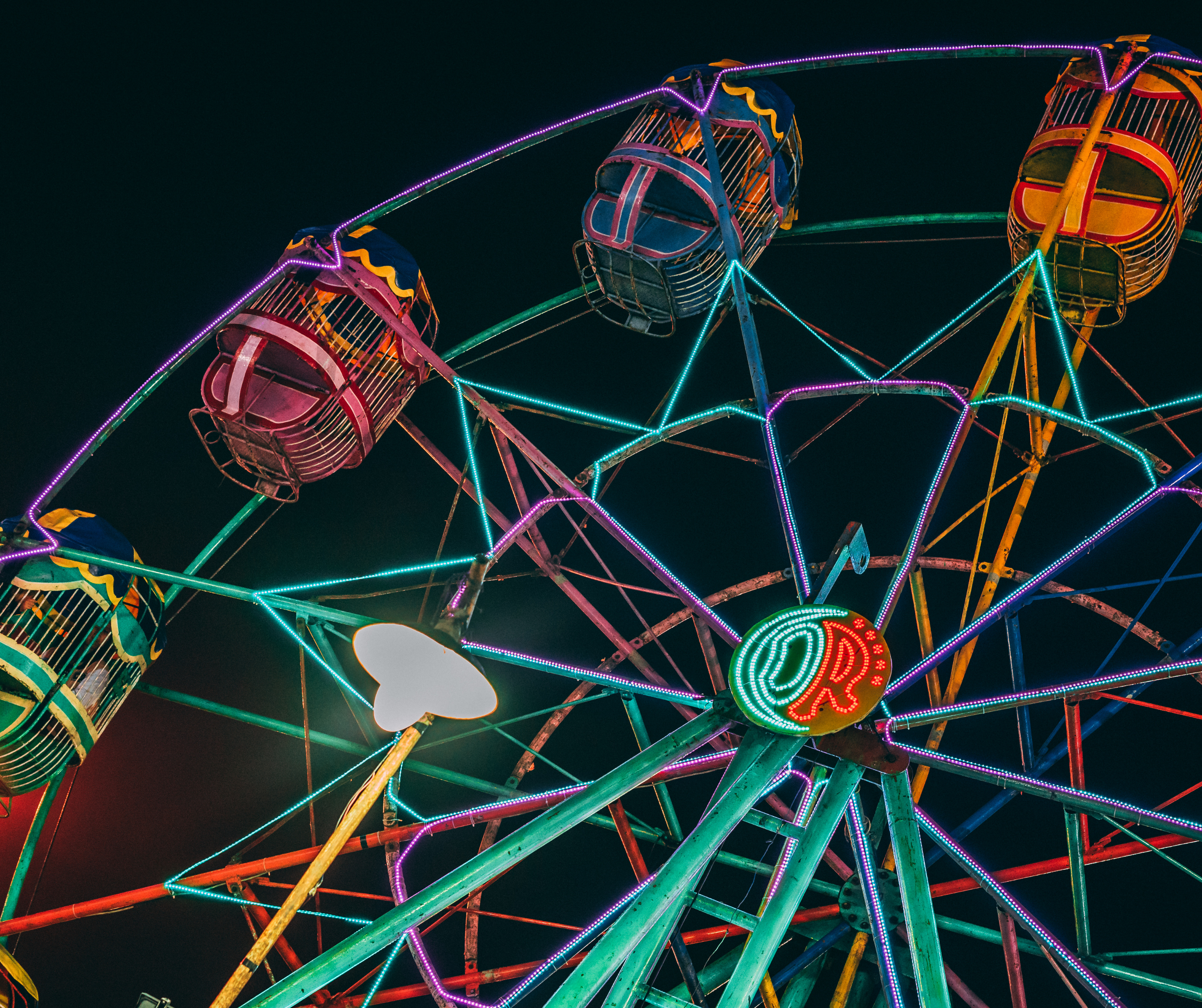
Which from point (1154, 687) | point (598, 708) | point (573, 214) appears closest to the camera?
point (1154, 687)

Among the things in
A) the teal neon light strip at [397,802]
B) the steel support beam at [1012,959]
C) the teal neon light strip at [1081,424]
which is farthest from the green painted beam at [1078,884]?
the teal neon light strip at [397,802]

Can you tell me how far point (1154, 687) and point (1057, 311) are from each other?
729 cm

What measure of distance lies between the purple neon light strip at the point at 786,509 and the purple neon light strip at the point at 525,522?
Answer: 6.89 feet

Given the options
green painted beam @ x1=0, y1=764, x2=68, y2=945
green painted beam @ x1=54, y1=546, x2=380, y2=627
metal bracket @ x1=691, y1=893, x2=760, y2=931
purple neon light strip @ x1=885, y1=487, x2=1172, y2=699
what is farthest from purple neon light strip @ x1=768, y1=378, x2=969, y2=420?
green painted beam @ x1=0, y1=764, x2=68, y2=945

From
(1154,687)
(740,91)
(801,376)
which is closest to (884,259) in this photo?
(801,376)

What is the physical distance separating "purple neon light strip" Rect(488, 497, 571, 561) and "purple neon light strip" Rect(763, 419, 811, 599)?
82.7 inches

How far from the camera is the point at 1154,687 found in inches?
559

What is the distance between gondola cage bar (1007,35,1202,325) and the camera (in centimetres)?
993

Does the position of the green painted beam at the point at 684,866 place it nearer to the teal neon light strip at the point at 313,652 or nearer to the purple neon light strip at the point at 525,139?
the teal neon light strip at the point at 313,652

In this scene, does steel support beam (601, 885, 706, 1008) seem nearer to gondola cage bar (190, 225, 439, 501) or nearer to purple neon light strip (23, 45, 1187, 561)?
gondola cage bar (190, 225, 439, 501)

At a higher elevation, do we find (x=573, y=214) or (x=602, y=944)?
(x=573, y=214)

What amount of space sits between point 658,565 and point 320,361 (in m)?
3.89

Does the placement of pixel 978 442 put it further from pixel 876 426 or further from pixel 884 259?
pixel 884 259

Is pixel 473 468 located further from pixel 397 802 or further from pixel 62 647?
pixel 62 647
